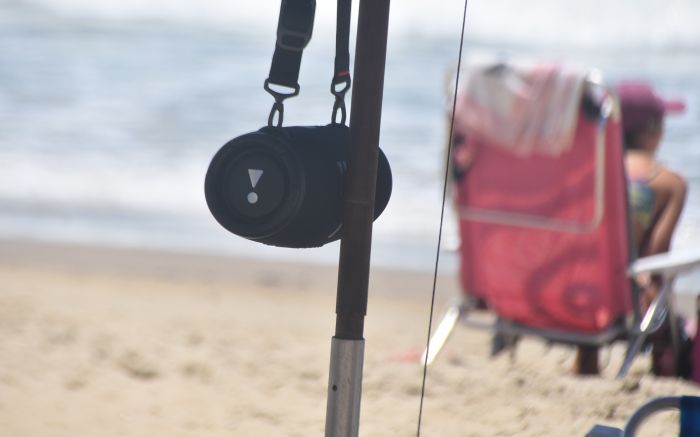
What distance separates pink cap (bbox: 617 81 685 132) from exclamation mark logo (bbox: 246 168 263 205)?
3.04m

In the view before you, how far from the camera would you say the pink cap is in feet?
15.4

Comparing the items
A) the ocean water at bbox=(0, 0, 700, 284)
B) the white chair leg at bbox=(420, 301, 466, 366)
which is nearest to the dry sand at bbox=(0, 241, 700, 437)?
the white chair leg at bbox=(420, 301, 466, 366)

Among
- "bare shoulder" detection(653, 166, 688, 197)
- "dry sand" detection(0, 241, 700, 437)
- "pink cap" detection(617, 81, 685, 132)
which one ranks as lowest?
"dry sand" detection(0, 241, 700, 437)

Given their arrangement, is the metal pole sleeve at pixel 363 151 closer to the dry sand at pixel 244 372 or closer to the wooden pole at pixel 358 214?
the wooden pole at pixel 358 214

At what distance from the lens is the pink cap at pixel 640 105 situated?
15.4 feet

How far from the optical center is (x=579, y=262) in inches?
179

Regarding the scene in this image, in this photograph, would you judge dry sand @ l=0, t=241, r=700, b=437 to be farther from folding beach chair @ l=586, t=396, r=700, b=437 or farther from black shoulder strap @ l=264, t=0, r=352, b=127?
black shoulder strap @ l=264, t=0, r=352, b=127

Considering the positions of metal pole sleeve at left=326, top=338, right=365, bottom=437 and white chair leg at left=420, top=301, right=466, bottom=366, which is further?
white chair leg at left=420, top=301, right=466, bottom=366

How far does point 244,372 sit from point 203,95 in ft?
31.7

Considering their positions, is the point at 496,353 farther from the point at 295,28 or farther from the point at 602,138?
the point at 295,28

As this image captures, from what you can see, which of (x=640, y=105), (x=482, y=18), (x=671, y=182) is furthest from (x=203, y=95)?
(x=671, y=182)

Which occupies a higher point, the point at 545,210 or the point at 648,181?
the point at 648,181

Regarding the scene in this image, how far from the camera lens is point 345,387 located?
1.96 m

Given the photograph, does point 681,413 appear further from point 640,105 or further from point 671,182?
point 640,105
